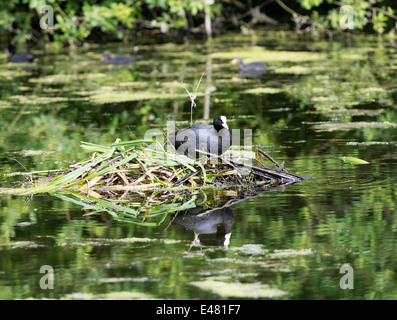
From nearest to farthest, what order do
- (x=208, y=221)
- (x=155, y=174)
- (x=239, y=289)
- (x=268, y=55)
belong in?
1. (x=239, y=289)
2. (x=208, y=221)
3. (x=155, y=174)
4. (x=268, y=55)

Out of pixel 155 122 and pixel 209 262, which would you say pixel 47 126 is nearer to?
pixel 155 122

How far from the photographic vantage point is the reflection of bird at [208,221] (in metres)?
5.01

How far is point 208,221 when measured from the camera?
535 cm

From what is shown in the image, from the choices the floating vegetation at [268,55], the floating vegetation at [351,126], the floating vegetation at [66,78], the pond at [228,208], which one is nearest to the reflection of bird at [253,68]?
the pond at [228,208]

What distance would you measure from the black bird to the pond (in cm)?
63

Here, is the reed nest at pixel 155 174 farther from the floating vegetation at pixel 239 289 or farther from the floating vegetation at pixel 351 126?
the floating vegetation at pixel 351 126

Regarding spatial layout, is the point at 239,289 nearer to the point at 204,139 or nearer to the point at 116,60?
the point at 204,139

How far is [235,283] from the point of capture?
4.07m

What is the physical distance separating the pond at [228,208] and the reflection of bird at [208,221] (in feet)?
0.04

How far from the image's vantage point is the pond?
4137 mm

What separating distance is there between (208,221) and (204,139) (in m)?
1.53

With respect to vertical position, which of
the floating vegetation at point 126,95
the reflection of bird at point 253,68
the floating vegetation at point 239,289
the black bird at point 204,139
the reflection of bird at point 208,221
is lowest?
the floating vegetation at point 239,289

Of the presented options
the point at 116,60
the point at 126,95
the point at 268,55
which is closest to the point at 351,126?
the point at 126,95
